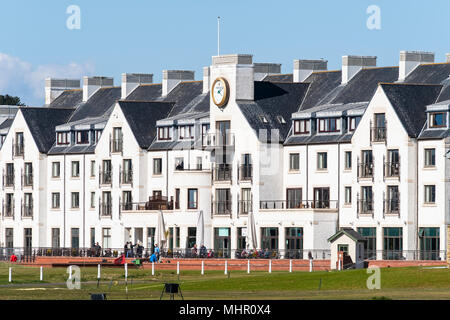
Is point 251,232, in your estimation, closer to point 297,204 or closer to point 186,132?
point 297,204


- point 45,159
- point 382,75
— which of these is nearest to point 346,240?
point 382,75

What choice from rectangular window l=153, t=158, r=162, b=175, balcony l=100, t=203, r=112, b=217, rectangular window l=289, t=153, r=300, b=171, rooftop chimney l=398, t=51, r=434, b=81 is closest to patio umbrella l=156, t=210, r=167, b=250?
rectangular window l=153, t=158, r=162, b=175

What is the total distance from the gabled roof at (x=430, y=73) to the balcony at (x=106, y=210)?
3121cm

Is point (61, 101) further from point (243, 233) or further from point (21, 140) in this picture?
point (243, 233)

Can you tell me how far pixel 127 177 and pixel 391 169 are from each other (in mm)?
30258

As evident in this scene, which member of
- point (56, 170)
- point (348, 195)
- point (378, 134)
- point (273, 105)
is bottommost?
point (348, 195)

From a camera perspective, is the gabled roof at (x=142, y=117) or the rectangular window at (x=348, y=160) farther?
the gabled roof at (x=142, y=117)

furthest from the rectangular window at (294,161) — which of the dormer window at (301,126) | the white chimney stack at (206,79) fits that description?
the white chimney stack at (206,79)

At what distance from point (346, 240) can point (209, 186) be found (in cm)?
2299

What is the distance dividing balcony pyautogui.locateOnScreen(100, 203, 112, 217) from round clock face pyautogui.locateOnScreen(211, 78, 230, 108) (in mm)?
17037

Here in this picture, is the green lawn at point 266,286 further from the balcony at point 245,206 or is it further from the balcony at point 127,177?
the balcony at point 127,177

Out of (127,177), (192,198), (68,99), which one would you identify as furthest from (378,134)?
(68,99)

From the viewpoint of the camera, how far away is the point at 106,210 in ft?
437

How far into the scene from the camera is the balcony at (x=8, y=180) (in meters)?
142
